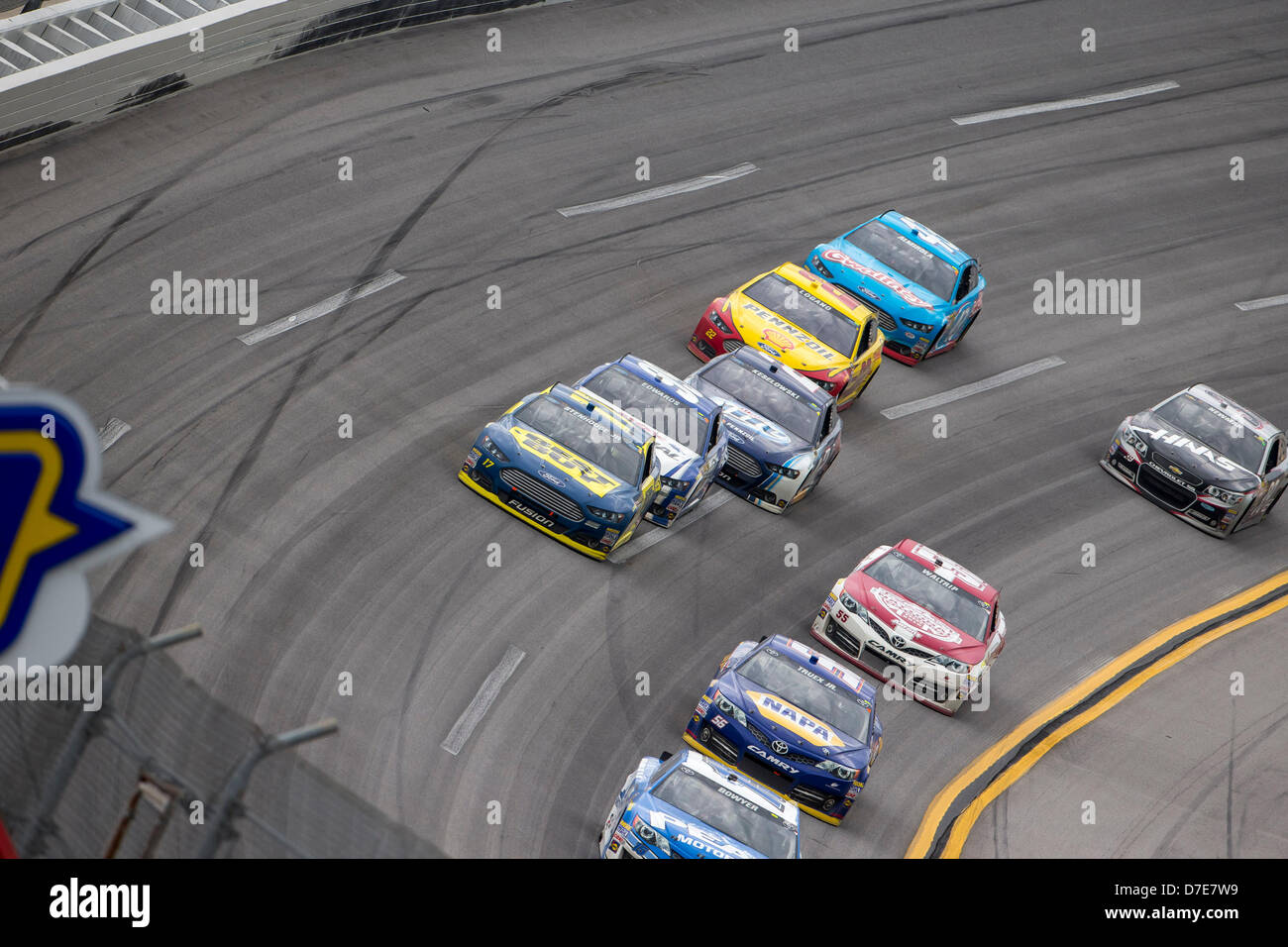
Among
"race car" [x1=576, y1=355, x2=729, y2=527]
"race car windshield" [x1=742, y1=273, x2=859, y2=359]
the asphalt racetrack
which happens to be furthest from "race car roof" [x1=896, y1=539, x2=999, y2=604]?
"race car windshield" [x1=742, y1=273, x2=859, y2=359]

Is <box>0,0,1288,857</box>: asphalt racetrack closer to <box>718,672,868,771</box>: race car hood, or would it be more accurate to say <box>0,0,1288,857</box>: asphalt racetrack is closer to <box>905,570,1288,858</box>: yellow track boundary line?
<box>905,570,1288,858</box>: yellow track boundary line

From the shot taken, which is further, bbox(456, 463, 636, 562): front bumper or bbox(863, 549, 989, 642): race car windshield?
bbox(863, 549, 989, 642): race car windshield

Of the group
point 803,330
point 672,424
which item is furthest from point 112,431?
point 803,330

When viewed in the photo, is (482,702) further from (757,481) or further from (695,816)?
(757,481)

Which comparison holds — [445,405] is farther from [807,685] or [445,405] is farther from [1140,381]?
[1140,381]

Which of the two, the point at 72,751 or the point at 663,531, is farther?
the point at 663,531

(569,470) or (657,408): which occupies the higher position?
(657,408)

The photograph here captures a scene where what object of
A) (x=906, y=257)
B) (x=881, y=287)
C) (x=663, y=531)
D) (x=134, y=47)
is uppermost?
(x=134, y=47)

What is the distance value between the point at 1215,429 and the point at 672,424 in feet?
27.2

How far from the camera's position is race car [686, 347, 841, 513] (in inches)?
737

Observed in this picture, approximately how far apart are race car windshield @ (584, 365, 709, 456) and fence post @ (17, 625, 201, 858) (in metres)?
10.8

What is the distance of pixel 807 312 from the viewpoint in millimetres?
21078

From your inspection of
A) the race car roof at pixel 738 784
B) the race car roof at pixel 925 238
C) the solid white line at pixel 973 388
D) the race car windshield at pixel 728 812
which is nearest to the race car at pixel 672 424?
the solid white line at pixel 973 388

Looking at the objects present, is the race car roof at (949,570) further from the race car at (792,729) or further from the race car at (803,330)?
the race car at (803,330)
